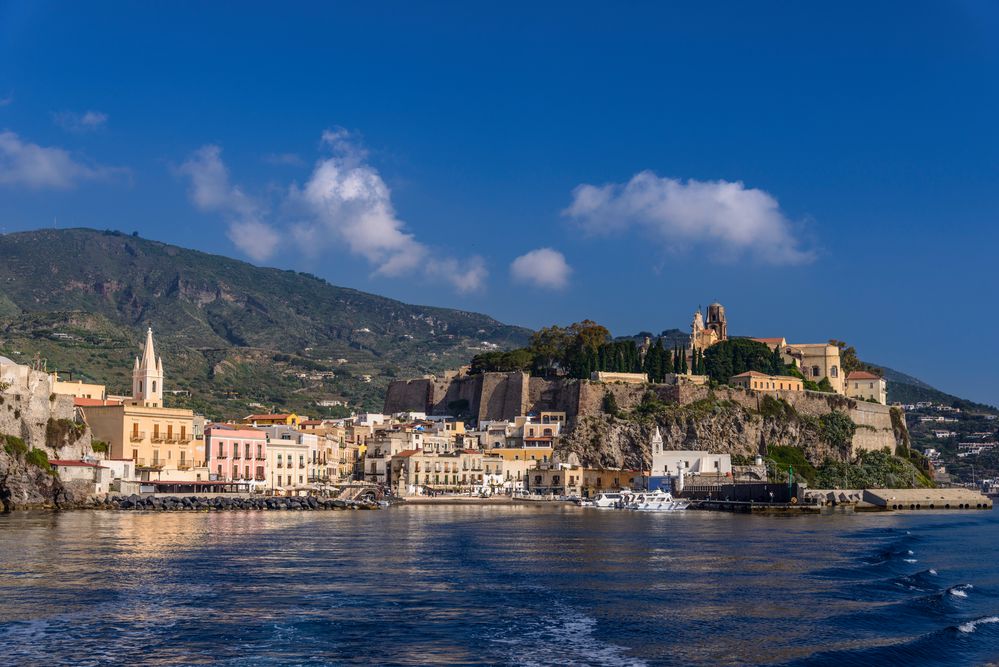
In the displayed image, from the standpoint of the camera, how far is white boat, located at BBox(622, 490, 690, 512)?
251ft

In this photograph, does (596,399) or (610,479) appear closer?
(610,479)

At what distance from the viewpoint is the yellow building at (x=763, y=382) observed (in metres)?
100

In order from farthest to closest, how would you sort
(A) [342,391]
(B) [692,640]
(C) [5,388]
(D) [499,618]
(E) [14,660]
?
1. (A) [342,391]
2. (C) [5,388]
3. (D) [499,618]
4. (B) [692,640]
5. (E) [14,660]

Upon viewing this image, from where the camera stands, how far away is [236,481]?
6819cm

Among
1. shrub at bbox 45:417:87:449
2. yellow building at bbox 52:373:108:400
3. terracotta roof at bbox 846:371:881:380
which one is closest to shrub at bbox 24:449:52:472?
shrub at bbox 45:417:87:449

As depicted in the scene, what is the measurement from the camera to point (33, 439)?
2216 inches

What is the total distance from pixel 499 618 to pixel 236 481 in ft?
159

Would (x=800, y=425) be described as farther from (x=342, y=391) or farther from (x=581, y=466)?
(x=342, y=391)

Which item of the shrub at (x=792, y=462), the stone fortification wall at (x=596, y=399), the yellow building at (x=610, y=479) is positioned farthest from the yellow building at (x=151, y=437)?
the shrub at (x=792, y=462)

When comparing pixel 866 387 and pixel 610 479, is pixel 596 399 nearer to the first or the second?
pixel 610 479

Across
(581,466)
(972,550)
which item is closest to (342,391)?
Answer: (581,466)

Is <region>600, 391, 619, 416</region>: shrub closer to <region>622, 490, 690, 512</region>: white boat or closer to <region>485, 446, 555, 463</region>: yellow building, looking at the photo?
<region>485, 446, 555, 463</region>: yellow building

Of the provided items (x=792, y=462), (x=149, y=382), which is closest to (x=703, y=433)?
(x=792, y=462)

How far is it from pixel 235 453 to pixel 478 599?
162 feet
